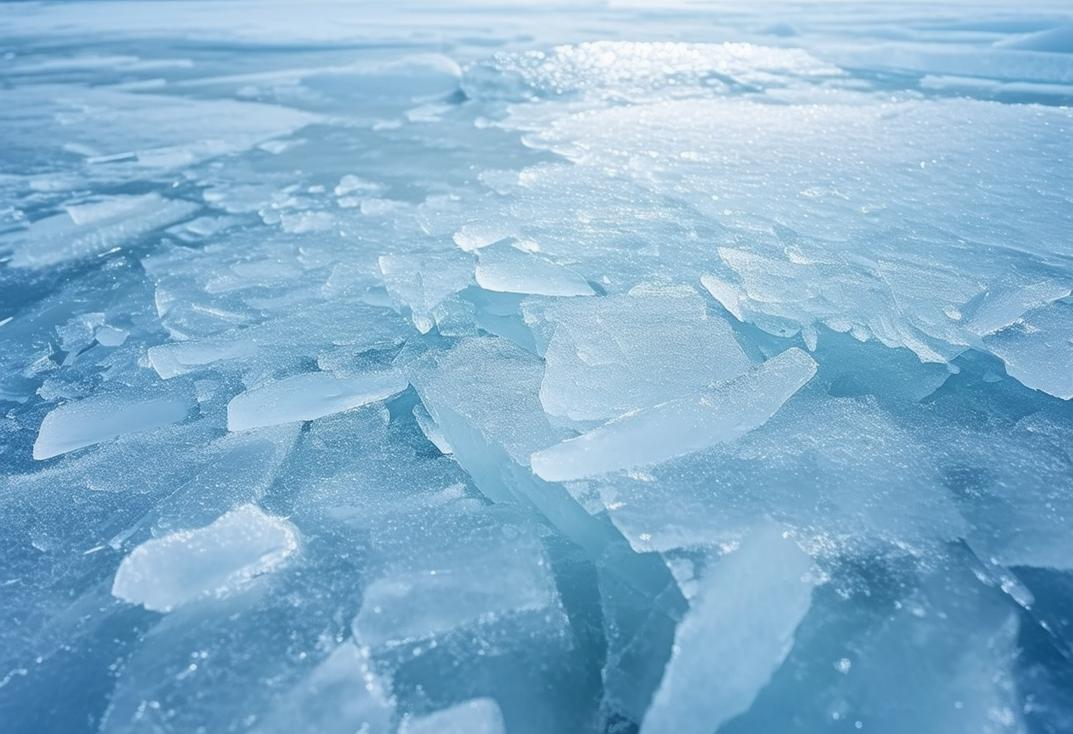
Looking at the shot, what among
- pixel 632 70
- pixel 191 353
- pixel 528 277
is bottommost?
pixel 191 353

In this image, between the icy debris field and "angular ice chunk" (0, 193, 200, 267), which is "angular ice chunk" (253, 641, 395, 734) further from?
"angular ice chunk" (0, 193, 200, 267)

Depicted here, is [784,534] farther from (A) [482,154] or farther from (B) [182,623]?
(A) [482,154]

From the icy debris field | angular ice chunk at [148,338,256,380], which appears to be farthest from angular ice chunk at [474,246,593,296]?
angular ice chunk at [148,338,256,380]

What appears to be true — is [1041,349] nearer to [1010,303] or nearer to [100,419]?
[1010,303]

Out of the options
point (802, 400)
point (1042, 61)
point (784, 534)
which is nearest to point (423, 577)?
point (784, 534)

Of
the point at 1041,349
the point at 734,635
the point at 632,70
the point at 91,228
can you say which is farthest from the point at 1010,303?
the point at 632,70

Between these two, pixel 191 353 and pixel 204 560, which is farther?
pixel 191 353
